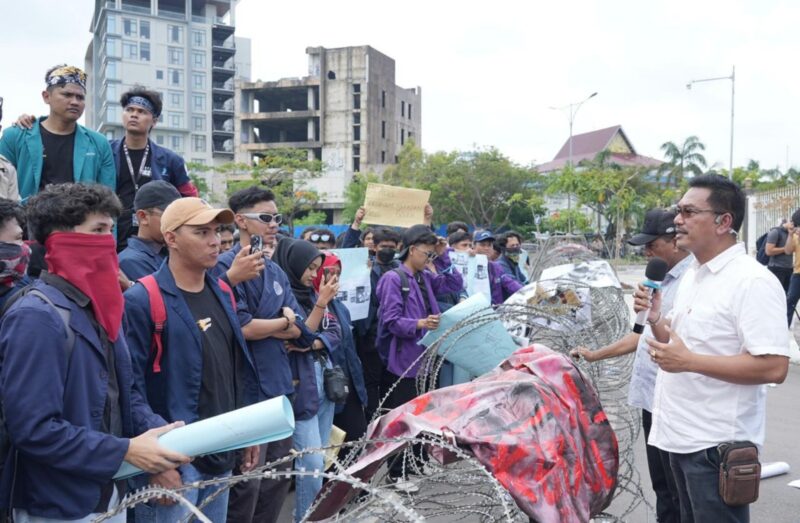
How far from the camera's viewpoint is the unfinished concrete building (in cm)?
5775

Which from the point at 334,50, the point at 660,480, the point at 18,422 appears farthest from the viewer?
the point at 334,50

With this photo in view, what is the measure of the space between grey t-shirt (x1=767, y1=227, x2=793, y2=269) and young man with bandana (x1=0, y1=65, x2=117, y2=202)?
9667mm

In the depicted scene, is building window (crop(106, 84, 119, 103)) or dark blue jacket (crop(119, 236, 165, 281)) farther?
building window (crop(106, 84, 119, 103))

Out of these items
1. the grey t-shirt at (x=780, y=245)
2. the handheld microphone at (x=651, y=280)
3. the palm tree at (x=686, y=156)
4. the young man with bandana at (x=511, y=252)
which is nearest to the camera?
the handheld microphone at (x=651, y=280)

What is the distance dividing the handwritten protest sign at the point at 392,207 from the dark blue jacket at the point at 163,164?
1.94m

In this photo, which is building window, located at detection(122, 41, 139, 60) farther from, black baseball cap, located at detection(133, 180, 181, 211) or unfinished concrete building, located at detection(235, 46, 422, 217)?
black baseball cap, located at detection(133, 180, 181, 211)

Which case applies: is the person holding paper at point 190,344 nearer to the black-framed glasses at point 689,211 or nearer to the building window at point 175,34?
the black-framed glasses at point 689,211

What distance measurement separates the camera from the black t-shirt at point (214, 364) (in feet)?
9.38

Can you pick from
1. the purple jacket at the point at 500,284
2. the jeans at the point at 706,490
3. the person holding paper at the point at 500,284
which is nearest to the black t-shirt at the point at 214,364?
the jeans at the point at 706,490

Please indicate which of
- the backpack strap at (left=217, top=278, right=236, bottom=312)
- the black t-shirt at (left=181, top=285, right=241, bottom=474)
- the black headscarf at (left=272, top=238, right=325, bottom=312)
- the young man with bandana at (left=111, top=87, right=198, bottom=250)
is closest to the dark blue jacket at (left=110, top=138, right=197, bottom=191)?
the young man with bandana at (left=111, top=87, right=198, bottom=250)

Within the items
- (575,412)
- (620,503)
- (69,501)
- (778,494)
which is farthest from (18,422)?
(778,494)

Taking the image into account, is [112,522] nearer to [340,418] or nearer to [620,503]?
[340,418]

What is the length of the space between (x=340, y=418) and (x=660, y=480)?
84.6 inches

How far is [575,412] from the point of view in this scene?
8.48ft
